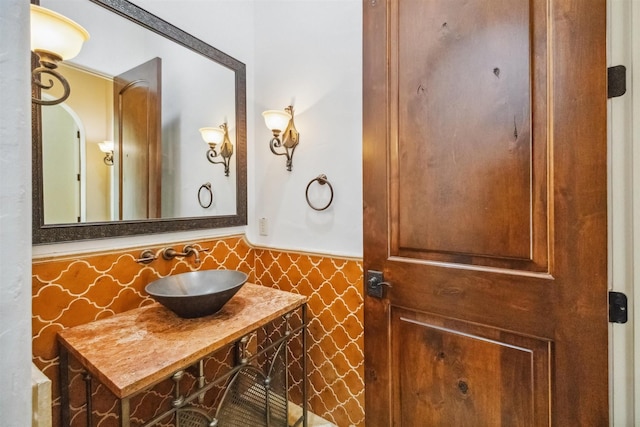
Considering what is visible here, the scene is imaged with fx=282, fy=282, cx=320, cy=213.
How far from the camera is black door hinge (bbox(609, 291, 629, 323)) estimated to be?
82 centimetres

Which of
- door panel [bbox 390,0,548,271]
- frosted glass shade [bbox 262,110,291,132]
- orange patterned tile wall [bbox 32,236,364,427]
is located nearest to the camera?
door panel [bbox 390,0,548,271]

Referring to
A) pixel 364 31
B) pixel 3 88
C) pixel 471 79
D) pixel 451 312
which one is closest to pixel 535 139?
pixel 471 79

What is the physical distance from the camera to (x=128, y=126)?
1237 millimetres

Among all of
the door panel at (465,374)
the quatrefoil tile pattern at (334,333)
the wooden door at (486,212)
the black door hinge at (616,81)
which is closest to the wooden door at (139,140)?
the quatrefoil tile pattern at (334,333)

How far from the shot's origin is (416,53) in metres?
1.10

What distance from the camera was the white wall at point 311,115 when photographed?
1.44 meters

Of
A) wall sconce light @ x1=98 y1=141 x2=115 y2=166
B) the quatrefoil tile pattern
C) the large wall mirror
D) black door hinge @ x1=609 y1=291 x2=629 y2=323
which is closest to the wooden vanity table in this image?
the quatrefoil tile pattern

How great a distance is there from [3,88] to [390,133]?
1.08 metres

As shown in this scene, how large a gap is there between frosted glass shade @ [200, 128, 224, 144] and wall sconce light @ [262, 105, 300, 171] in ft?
0.90

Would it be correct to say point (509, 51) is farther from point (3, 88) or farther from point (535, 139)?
point (3, 88)

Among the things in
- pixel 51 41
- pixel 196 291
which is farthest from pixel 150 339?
pixel 51 41

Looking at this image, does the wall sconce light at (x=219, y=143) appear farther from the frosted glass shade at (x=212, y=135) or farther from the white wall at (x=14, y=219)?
the white wall at (x=14, y=219)

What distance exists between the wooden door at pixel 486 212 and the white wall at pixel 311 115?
0.22 m

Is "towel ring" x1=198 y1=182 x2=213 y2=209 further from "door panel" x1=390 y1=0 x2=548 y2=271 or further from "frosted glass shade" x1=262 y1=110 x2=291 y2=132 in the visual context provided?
"door panel" x1=390 y1=0 x2=548 y2=271
